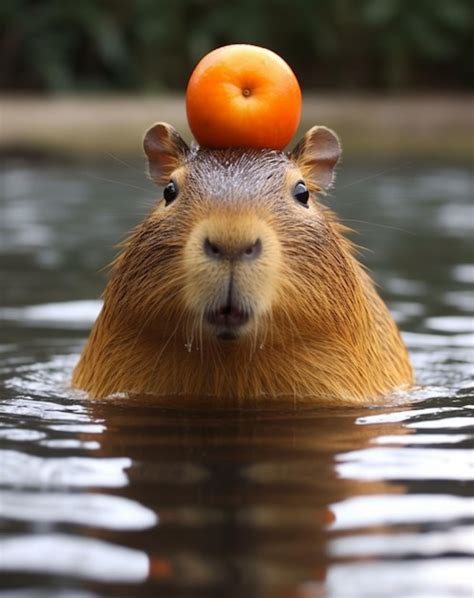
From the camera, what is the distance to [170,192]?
4691 mm

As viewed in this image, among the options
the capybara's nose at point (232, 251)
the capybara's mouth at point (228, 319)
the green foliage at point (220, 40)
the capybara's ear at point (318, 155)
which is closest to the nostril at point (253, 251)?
the capybara's nose at point (232, 251)

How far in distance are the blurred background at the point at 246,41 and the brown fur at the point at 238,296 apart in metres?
13.6

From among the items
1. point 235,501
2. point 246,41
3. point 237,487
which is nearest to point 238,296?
point 237,487

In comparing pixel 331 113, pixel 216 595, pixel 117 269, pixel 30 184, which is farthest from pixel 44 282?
pixel 331 113

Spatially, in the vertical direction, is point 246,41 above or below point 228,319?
above

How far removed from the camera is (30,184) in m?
15.3

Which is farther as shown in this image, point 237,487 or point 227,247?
point 227,247

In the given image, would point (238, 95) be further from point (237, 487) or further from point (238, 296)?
point (237, 487)

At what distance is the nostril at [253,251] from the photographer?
13.1 feet

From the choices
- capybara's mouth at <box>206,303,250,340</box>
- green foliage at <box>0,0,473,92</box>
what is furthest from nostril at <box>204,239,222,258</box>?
green foliage at <box>0,0,473,92</box>

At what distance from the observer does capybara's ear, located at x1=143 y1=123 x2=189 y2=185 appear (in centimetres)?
494

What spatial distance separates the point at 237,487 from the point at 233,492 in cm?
6

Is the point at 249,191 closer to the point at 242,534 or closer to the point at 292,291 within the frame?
the point at 292,291

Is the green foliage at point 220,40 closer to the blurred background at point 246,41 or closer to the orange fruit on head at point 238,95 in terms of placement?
the blurred background at point 246,41
